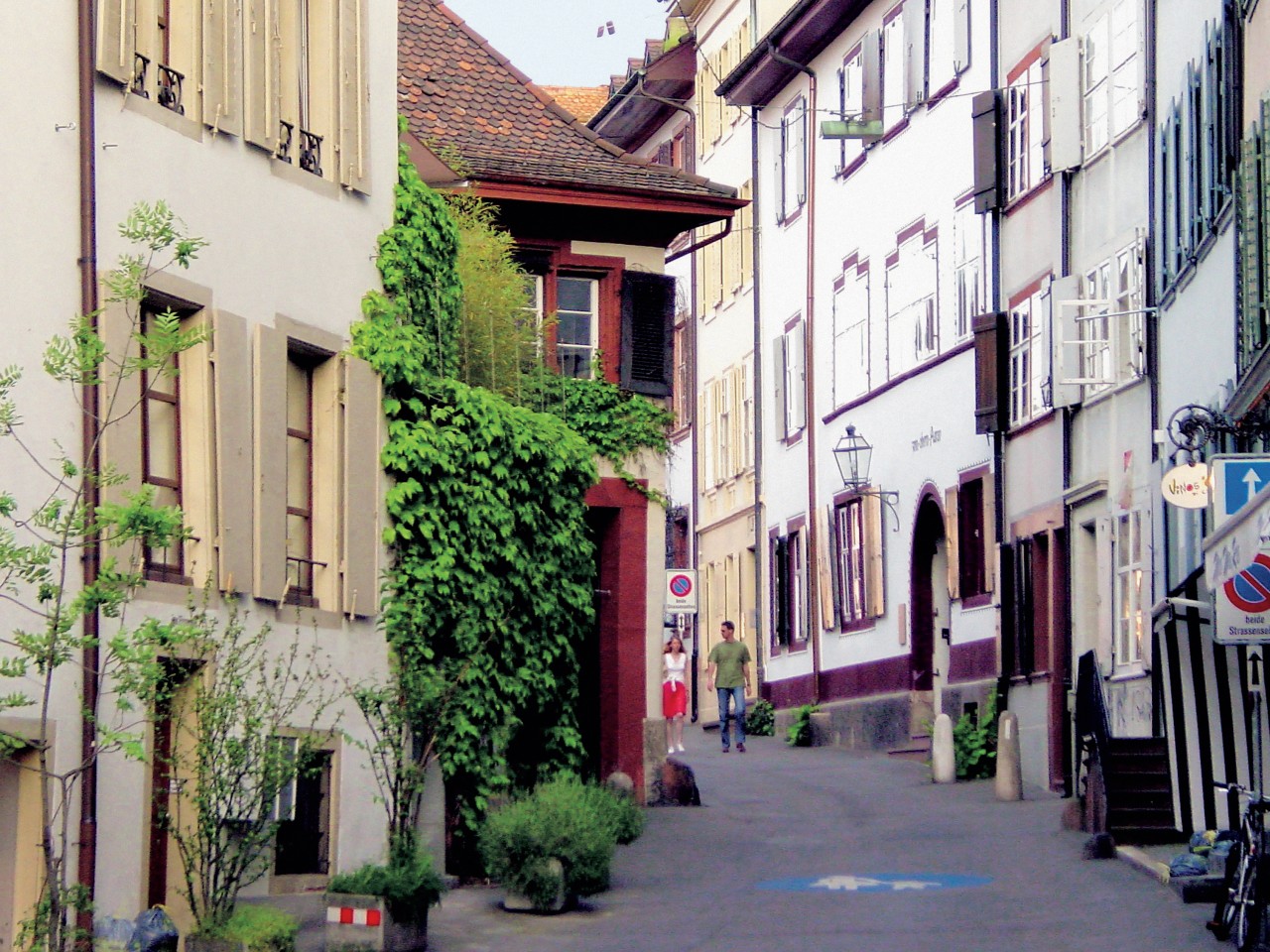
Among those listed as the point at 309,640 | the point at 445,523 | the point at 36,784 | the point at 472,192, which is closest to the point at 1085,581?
the point at 472,192

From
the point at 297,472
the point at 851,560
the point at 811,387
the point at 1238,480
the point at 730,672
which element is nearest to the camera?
the point at 1238,480

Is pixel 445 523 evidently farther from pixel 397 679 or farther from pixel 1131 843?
pixel 1131 843

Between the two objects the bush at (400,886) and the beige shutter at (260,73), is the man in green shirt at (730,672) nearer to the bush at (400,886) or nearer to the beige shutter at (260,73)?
the beige shutter at (260,73)

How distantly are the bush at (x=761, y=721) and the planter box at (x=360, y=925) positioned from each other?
25.0m

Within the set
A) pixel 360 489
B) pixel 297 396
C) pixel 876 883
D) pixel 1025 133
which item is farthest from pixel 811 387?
pixel 297 396

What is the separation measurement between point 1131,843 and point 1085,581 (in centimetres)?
667

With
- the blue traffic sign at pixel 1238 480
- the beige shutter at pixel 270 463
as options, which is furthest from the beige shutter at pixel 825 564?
the blue traffic sign at pixel 1238 480

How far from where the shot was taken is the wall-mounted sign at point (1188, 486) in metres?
20.0

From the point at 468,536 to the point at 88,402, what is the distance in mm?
5883

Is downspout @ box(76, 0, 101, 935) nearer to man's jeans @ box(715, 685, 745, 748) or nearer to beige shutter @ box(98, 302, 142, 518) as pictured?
beige shutter @ box(98, 302, 142, 518)

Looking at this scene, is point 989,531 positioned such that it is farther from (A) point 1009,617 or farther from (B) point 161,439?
(B) point 161,439

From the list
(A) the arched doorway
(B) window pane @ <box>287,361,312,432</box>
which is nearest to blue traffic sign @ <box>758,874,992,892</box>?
(B) window pane @ <box>287,361,312,432</box>

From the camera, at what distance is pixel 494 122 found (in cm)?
2736

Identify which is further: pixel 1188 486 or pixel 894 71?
pixel 894 71
